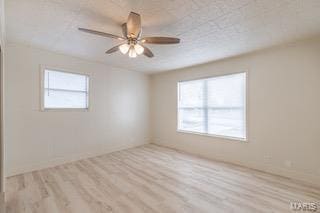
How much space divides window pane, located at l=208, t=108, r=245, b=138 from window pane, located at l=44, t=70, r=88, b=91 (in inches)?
132

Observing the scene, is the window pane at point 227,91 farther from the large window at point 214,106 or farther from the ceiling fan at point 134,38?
the ceiling fan at point 134,38

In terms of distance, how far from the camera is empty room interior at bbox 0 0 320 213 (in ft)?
7.15

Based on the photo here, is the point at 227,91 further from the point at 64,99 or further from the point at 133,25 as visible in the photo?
the point at 64,99

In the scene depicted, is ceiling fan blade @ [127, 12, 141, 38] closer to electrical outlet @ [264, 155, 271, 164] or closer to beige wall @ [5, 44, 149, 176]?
beige wall @ [5, 44, 149, 176]

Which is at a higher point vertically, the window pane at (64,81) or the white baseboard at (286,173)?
the window pane at (64,81)

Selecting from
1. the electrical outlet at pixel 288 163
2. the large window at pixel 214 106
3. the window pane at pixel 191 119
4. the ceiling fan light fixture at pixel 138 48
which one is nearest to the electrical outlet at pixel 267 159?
the electrical outlet at pixel 288 163

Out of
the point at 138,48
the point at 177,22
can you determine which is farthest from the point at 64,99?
the point at 177,22

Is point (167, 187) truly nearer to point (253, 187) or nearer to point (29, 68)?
point (253, 187)

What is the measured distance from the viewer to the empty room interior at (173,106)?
218cm

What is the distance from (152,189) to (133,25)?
2.37 m

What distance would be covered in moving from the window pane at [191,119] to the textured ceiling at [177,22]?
1.87 meters

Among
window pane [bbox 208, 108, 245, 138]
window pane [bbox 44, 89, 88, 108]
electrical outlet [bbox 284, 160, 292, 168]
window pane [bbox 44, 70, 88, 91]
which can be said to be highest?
Result: window pane [bbox 44, 70, 88, 91]

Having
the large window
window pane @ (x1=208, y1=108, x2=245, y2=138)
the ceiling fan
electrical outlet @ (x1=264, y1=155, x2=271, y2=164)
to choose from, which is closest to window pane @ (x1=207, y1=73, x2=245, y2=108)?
the large window

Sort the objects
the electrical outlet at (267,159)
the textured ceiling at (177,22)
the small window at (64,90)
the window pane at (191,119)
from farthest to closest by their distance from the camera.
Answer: the window pane at (191,119), the small window at (64,90), the electrical outlet at (267,159), the textured ceiling at (177,22)
